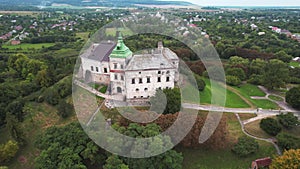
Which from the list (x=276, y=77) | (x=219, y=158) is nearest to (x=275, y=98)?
(x=276, y=77)

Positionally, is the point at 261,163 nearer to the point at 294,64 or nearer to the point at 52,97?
the point at 52,97

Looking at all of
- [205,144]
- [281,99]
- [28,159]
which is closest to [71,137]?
[28,159]

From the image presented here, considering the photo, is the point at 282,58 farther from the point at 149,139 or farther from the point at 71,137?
the point at 71,137

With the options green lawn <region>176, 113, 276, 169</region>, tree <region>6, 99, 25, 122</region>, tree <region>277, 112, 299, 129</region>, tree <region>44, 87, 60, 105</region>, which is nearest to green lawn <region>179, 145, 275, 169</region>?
green lawn <region>176, 113, 276, 169</region>

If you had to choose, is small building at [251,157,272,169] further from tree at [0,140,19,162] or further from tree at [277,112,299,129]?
tree at [0,140,19,162]

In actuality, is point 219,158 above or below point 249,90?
below

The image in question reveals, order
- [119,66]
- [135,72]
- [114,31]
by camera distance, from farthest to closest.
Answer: [114,31], [119,66], [135,72]

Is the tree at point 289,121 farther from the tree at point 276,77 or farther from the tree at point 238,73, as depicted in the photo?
the tree at point 238,73

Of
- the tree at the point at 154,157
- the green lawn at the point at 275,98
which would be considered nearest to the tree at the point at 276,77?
the green lawn at the point at 275,98

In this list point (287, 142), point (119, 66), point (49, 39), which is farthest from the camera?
point (49, 39)
